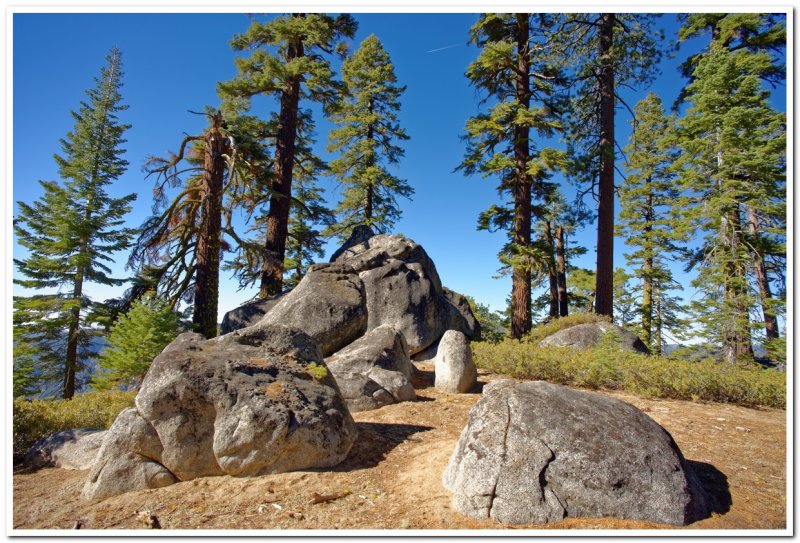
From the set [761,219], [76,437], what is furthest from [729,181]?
[76,437]

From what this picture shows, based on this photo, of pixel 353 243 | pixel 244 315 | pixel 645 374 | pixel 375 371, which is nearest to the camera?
pixel 645 374

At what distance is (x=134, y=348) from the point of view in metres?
7.46

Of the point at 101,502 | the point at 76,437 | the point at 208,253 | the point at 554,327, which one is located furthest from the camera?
the point at 554,327

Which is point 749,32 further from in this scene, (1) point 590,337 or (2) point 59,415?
(2) point 59,415

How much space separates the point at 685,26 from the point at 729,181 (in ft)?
23.3

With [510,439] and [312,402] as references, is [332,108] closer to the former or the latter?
[312,402]

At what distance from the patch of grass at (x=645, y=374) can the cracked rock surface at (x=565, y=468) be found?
390 centimetres

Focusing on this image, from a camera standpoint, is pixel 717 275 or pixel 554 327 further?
pixel 554 327

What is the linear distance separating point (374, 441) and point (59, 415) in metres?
4.69

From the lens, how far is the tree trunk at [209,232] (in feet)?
32.0

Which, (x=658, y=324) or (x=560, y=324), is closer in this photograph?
(x=560, y=324)

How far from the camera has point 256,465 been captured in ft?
12.5

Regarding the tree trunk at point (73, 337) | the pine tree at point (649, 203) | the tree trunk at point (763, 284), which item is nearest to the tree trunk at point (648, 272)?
the pine tree at point (649, 203)

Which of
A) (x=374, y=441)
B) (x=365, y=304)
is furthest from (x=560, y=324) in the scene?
(x=374, y=441)
